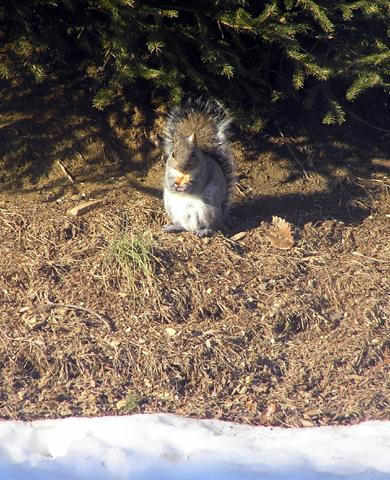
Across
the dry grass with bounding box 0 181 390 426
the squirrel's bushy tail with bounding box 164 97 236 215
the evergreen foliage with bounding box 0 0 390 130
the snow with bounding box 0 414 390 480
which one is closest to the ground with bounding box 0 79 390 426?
the dry grass with bounding box 0 181 390 426

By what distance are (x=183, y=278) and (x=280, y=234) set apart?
958mm

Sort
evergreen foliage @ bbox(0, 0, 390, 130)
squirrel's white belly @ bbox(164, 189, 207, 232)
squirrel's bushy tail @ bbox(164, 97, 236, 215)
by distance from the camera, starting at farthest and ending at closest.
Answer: squirrel's bushy tail @ bbox(164, 97, 236, 215) → squirrel's white belly @ bbox(164, 189, 207, 232) → evergreen foliage @ bbox(0, 0, 390, 130)

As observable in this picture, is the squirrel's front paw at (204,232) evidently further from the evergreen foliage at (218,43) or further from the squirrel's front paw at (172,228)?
the evergreen foliage at (218,43)

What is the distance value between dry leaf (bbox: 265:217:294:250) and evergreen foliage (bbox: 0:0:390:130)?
814 mm

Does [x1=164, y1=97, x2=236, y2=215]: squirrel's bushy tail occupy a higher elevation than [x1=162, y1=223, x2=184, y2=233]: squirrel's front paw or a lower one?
higher

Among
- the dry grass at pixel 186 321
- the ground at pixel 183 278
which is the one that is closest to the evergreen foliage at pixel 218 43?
the ground at pixel 183 278

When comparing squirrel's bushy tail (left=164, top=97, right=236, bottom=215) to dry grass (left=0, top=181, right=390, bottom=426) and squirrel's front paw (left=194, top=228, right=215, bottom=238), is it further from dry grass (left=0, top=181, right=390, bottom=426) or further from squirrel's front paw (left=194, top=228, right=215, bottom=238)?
dry grass (left=0, top=181, right=390, bottom=426)

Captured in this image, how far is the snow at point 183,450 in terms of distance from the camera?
3528 millimetres

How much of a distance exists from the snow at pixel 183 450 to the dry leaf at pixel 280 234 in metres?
1.72

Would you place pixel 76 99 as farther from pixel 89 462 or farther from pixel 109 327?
pixel 89 462

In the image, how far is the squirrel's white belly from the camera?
532cm

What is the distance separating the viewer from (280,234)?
543 cm

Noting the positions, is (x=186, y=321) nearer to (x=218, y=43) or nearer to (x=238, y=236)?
(x=238, y=236)

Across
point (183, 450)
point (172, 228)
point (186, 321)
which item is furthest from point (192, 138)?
point (183, 450)
